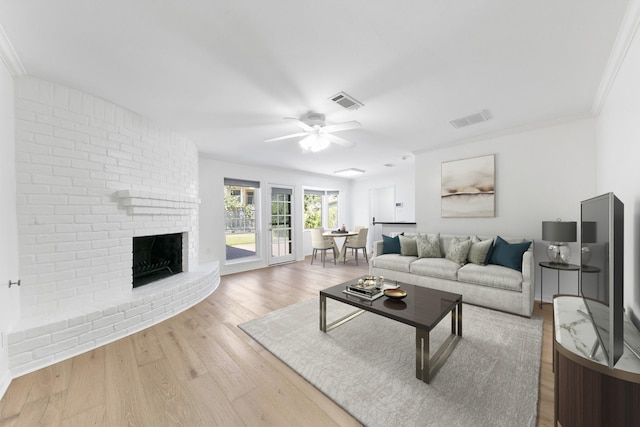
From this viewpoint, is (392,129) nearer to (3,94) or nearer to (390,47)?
(390,47)

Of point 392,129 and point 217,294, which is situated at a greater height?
point 392,129

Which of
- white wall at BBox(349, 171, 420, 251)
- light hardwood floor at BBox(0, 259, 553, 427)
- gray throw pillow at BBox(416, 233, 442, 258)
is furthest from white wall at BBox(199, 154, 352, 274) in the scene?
gray throw pillow at BBox(416, 233, 442, 258)

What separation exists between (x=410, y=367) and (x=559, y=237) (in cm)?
242

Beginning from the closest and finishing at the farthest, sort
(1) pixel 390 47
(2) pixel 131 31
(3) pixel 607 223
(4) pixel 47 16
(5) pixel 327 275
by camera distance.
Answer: (3) pixel 607 223 → (4) pixel 47 16 → (2) pixel 131 31 → (1) pixel 390 47 → (5) pixel 327 275

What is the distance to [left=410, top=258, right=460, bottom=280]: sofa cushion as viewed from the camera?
3.30 meters

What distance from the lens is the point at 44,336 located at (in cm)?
196

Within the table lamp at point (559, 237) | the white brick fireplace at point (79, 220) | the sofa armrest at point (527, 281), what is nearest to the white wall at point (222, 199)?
the white brick fireplace at point (79, 220)

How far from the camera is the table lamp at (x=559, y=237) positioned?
2.74 meters

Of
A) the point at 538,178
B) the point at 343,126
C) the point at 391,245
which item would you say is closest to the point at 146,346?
the point at 343,126

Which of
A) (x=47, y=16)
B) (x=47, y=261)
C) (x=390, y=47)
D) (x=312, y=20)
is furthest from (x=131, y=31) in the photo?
(x=47, y=261)

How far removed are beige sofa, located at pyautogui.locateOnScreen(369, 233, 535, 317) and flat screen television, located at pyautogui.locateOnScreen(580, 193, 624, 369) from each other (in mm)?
1615

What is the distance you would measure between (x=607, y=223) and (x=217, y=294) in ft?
13.3

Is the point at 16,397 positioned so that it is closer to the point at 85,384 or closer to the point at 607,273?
the point at 85,384

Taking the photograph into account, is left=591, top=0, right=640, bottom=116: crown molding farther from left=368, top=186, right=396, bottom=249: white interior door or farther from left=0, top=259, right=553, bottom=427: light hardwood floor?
left=368, top=186, right=396, bottom=249: white interior door
